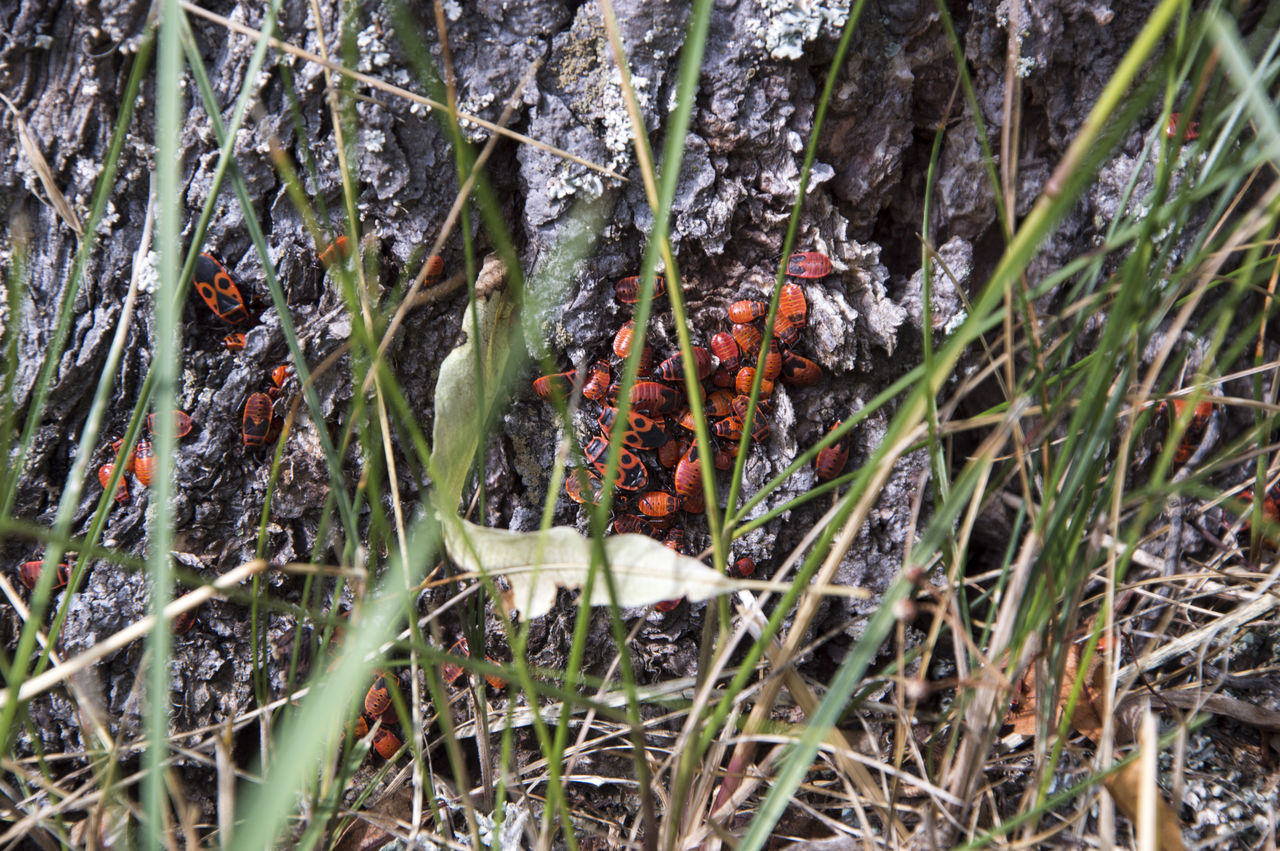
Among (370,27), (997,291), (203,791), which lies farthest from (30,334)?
(997,291)

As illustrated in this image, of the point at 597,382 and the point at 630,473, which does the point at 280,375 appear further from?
the point at 630,473

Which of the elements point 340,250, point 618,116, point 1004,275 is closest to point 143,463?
point 340,250

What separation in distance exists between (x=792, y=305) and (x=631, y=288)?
1.45ft

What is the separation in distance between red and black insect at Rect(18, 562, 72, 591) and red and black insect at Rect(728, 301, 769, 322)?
196 cm

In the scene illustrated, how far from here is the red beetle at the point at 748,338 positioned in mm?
2129

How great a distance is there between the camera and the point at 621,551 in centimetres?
145

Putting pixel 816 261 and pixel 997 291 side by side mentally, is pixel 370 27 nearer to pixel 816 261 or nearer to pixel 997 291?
pixel 816 261

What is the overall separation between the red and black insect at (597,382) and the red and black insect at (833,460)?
0.65 m

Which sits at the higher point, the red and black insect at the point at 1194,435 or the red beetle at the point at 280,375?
the red beetle at the point at 280,375

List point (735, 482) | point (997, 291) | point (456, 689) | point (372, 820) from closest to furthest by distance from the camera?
point (997, 291)
point (735, 482)
point (372, 820)
point (456, 689)

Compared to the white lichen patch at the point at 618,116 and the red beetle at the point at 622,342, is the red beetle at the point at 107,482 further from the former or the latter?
the white lichen patch at the point at 618,116

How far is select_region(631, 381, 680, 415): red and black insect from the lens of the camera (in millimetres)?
2016

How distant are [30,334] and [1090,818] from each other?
2866 mm

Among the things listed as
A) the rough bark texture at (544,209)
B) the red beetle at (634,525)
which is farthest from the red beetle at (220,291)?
the red beetle at (634,525)
